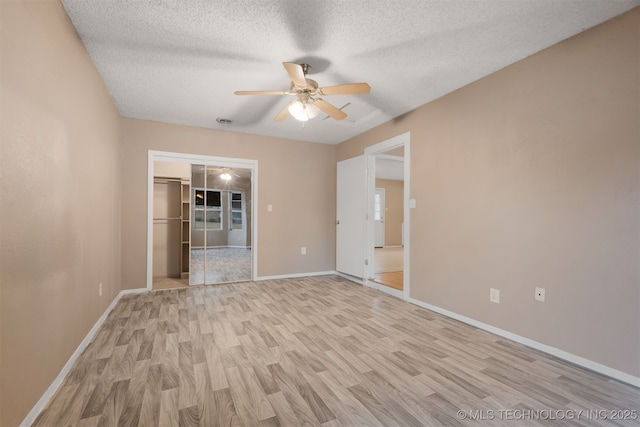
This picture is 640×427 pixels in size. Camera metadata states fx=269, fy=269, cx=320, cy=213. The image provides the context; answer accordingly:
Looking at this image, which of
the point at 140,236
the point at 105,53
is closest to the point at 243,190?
the point at 140,236

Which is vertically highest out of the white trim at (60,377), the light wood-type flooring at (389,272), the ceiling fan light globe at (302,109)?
the ceiling fan light globe at (302,109)

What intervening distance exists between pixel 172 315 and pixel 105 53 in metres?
2.53

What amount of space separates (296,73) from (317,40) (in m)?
0.33

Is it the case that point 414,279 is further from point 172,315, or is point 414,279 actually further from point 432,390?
point 172,315

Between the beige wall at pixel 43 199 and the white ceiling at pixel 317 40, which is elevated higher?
the white ceiling at pixel 317 40

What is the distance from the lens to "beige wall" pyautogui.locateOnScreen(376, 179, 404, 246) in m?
9.38

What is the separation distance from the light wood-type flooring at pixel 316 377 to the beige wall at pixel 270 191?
154 centimetres

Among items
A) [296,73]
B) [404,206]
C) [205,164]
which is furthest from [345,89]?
[205,164]

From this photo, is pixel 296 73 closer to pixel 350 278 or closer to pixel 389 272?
pixel 350 278

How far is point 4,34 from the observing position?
3.74 ft

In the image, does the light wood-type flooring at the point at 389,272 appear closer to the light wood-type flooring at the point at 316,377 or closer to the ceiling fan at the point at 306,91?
the light wood-type flooring at the point at 316,377

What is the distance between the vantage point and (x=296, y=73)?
2.01m

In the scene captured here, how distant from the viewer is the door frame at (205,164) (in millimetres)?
3846

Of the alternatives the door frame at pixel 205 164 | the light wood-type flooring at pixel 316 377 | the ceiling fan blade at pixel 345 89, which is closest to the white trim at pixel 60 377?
the light wood-type flooring at pixel 316 377
